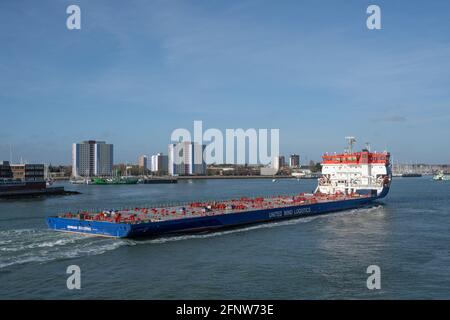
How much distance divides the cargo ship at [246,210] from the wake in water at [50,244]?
827 millimetres

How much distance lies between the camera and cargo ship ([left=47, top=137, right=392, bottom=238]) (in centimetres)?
3450

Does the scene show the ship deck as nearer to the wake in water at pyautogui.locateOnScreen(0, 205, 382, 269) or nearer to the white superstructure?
the wake in water at pyautogui.locateOnScreen(0, 205, 382, 269)

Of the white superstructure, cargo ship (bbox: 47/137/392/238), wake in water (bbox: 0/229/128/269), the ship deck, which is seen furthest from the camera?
the white superstructure

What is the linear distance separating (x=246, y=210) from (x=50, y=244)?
19989 millimetres

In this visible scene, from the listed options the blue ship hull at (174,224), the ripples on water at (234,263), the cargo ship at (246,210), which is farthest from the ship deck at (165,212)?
the ripples on water at (234,263)

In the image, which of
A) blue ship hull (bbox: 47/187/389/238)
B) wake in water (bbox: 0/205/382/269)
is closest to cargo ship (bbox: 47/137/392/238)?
blue ship hull (bbox: 47/187/389/238)

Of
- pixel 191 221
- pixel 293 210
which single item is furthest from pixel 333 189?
pixel 191 221

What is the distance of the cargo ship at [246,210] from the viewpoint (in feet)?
113

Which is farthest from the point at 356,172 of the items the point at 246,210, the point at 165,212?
the point at 165,212

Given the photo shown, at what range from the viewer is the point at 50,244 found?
3134 cm

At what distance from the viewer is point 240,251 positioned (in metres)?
31.4

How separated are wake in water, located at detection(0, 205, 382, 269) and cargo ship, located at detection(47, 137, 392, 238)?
32.5 inches

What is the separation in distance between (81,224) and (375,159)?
49.4m

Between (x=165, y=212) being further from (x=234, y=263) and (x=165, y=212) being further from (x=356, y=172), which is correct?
(x=356, y=172)
